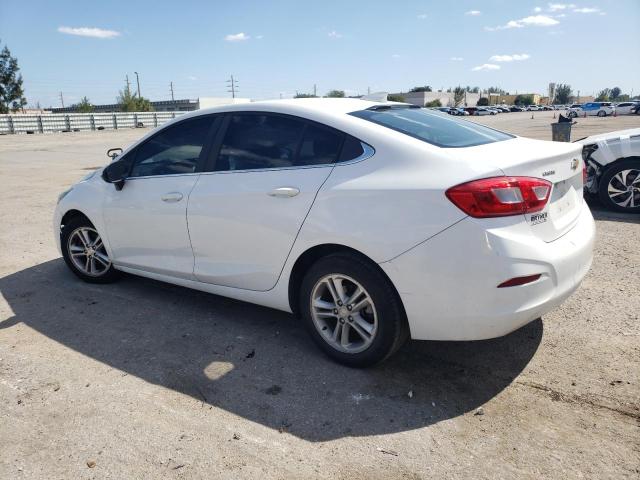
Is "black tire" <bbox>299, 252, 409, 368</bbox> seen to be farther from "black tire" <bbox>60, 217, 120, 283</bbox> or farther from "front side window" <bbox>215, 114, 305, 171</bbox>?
"black tire" <bbox>60, 217, 120, 283</bbox>

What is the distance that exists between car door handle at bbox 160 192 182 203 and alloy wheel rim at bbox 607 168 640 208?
611cm

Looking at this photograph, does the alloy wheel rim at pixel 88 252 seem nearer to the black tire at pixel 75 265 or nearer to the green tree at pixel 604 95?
the black tire at pixel 75 265

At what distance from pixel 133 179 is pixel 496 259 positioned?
9.94 feet

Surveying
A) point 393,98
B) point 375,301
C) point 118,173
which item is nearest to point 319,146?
point 375,301

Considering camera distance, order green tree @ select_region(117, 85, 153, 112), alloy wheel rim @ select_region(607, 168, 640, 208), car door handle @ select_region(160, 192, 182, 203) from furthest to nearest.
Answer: green tree @ select_region(117, 85, 153, 112) → alloy wheel rim @ select_region(607, 168, 640, 208) → car door handle @ select_region(160, 192, 182, 203)

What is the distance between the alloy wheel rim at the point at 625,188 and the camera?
698 cm

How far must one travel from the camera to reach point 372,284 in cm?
293

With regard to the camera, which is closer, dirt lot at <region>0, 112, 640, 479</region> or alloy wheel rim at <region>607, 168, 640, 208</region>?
dirt lot at <region>0, 112, 640, 479</region>

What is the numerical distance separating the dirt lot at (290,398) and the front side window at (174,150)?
1.16 metres

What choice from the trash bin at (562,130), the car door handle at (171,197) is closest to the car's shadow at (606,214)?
the trash bin at (562,130)

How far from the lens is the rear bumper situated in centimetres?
260

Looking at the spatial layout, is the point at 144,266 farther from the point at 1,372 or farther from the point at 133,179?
the point at 1,372

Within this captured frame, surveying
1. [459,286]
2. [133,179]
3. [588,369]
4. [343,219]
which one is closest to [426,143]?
[343,219]

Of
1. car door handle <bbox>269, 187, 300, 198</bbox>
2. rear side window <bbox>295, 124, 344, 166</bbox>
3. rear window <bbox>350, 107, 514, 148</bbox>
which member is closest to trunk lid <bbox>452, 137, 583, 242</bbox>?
rear window <bbox>350, 107, 514, 148</bbox>
